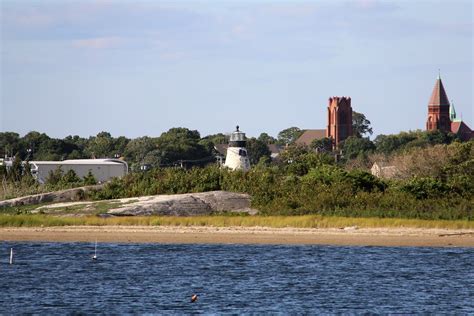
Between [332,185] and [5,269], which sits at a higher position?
[332,185]

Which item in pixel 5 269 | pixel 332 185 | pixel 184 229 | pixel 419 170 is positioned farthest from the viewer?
pixel 419 170

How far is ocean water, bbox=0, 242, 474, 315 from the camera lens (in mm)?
36988

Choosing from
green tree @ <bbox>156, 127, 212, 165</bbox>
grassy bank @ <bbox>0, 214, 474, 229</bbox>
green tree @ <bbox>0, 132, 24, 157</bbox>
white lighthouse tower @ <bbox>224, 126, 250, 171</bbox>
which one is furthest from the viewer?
green tree @ <bbox>0, 132, 24, 157</bbox>

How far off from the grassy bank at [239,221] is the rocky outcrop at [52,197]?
5.78 meters

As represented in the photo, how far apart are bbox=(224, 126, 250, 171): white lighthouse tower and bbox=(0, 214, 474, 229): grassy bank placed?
1129 inches

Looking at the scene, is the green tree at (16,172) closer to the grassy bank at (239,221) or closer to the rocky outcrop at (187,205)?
the rocky outcrop at (187,205)

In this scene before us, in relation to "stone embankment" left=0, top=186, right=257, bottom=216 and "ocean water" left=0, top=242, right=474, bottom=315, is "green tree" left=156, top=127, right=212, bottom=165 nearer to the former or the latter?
"stone embankment" left=0, top=186, right=257, bottom=216

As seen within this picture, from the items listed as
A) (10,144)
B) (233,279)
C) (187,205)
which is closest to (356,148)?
(10,144)

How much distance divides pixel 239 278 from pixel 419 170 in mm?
43777

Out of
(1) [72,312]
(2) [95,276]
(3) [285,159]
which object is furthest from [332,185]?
(3) [285,159]

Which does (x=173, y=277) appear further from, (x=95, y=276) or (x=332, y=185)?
(x=332, y=185)

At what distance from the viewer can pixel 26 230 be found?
6019cm

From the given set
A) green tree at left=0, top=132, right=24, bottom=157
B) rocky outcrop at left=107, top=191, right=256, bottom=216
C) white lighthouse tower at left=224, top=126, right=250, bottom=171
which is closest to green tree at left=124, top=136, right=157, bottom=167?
green tree at left=0, top=132, right=24, bottom=157

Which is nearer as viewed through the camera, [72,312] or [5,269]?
[72,312]
